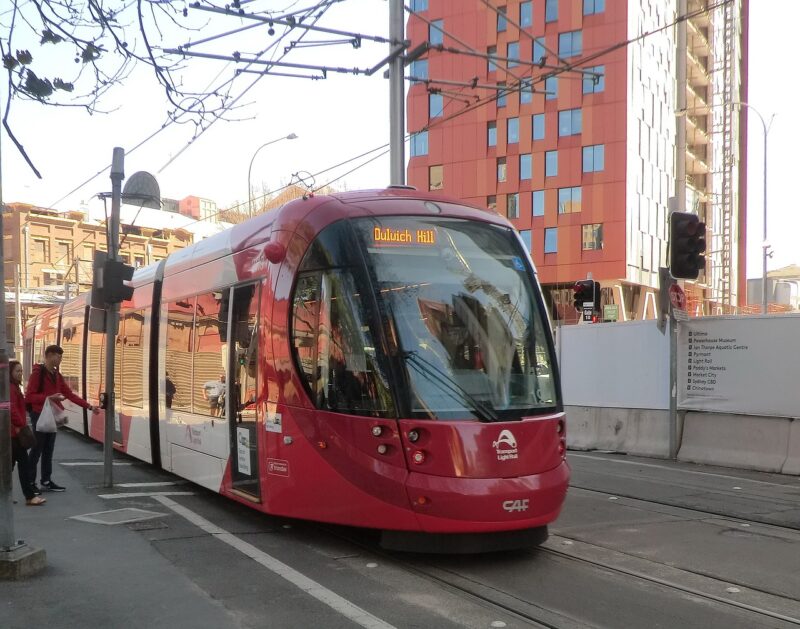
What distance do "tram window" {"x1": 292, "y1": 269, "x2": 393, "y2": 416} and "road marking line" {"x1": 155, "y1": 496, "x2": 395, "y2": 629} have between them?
1297 millimetres

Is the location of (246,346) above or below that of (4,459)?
above

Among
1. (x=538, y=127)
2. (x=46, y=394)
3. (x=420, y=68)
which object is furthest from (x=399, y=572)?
(x=420, y=68)

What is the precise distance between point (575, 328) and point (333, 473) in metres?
10.5

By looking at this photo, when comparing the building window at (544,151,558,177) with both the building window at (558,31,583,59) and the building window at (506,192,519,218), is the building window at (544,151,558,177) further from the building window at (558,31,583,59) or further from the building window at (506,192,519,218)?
the building window at (558,31,583,59)

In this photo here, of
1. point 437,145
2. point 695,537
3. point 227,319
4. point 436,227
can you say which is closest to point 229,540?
point 227,319

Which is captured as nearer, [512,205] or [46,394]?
[46,394]

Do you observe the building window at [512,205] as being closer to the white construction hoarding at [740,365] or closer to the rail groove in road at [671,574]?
the white construction hoarding at [740,365]

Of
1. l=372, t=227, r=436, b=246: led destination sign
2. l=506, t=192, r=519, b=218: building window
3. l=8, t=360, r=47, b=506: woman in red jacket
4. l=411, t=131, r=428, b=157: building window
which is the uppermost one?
l=411, t=131, r=428, b=157: building window

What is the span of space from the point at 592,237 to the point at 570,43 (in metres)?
10.4

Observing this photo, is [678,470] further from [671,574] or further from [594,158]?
[594,158]

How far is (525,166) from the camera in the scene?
47.8 meters

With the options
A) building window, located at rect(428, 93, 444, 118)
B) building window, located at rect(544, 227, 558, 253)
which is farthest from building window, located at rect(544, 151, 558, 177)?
building window, located at rect(428, 93, 444, 118)

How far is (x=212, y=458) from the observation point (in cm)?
906

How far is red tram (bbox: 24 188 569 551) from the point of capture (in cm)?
653
